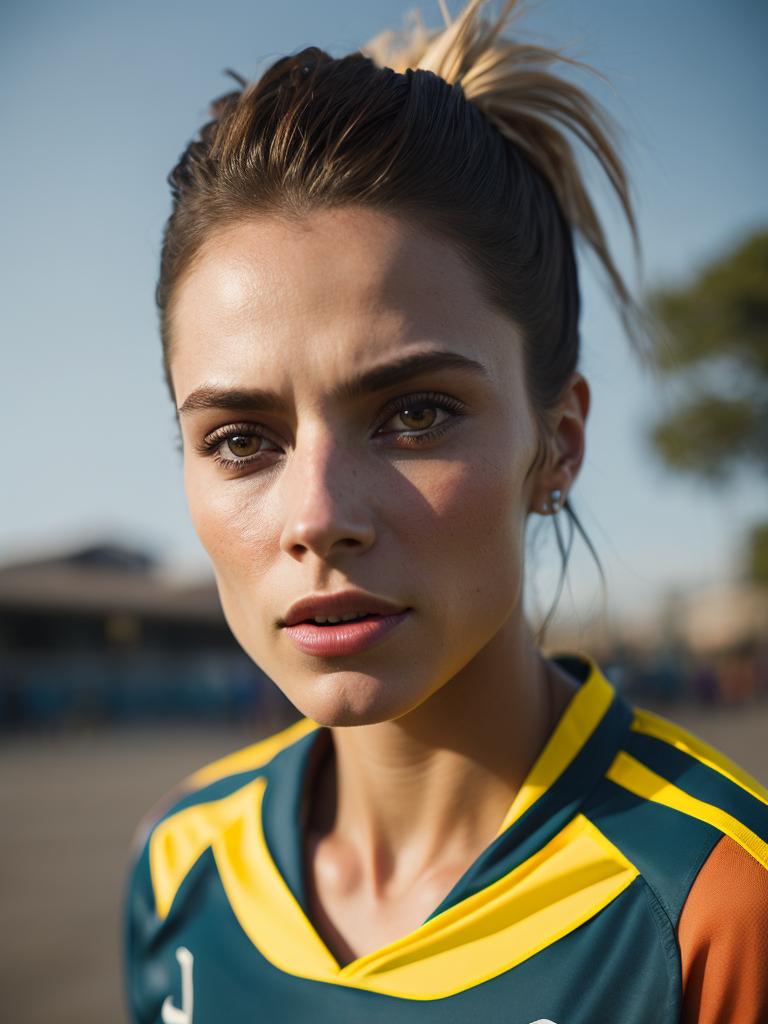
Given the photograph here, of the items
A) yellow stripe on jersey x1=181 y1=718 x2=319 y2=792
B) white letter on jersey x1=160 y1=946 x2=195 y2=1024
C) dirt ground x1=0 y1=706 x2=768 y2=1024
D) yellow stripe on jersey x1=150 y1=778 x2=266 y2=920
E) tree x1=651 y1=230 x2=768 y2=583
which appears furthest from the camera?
tree x1=651 y1=230 x2=768 y2=583

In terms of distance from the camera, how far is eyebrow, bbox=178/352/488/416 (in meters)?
1.15

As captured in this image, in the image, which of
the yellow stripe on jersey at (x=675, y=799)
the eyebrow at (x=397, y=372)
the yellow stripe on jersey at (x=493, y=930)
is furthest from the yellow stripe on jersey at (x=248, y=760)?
the eyebrow at (x=397, y=372)

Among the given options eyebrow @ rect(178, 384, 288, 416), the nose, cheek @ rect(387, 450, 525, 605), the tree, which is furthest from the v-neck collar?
the tree

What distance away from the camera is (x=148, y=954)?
5.61 ft

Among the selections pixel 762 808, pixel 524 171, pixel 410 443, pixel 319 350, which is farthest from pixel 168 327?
pixel 762 808

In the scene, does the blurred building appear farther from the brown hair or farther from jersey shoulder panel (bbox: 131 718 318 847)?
the brown hair

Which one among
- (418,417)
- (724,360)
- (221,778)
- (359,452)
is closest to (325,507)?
(359,452)

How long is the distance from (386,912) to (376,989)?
6.8 inches

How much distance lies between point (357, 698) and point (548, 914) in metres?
0.50

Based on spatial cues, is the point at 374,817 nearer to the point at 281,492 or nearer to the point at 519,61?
the point at 281,492

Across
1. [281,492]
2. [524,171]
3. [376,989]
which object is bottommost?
[376,989]

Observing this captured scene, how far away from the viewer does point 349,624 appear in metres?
1.14

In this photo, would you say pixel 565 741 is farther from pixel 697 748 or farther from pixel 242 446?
pixel 242 446

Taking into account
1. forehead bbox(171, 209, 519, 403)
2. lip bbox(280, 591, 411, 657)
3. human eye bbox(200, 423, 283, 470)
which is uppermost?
forehead bbox(171, 209, 519, 403)
